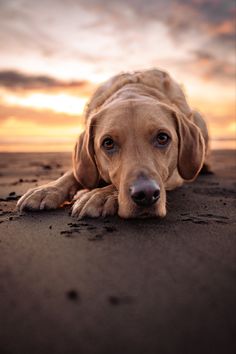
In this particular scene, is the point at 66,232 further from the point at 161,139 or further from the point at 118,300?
the point at 161,139

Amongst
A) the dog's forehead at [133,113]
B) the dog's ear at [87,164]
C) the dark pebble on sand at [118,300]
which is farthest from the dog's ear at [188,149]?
the dark pebble on sand at [118,300]

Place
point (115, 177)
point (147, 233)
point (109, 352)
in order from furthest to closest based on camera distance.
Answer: point (115, 177) → point (147, 233) → point (109, 352)

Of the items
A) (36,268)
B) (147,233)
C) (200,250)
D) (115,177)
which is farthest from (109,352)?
(115,177)

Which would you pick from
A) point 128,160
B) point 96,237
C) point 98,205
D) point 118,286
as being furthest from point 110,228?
point 118,286

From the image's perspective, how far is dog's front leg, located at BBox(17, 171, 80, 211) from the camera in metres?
3.19

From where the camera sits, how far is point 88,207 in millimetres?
2873

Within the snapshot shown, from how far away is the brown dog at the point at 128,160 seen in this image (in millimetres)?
2684

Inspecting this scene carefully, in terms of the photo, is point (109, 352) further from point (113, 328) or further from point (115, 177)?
point (115, 177)

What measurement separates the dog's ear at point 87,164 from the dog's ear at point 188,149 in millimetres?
885

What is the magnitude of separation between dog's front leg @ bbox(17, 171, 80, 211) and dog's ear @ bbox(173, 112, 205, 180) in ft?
3.79

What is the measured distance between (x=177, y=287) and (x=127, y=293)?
23cm

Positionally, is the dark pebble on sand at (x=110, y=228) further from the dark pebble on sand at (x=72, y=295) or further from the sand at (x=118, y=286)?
the dark pebble on sand at (x=72, y=295)

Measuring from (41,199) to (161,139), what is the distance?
49.5 inches

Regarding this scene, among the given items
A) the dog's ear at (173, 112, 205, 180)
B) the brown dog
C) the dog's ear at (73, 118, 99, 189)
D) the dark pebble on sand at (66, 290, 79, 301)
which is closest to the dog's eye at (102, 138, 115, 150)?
the brown dog
